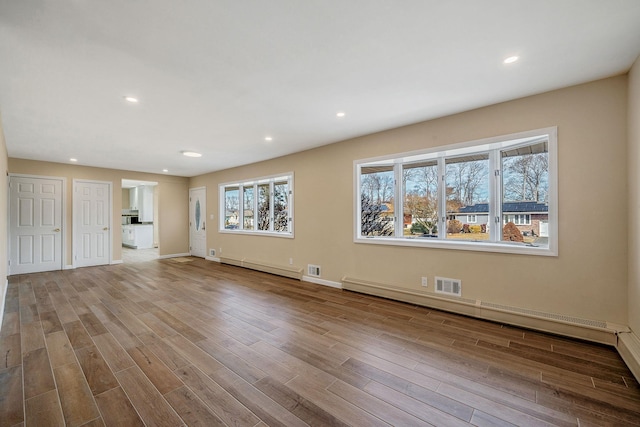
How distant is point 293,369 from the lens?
2.18 metres

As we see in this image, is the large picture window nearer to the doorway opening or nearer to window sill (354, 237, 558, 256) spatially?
window sill (354, 237, 558, 256)

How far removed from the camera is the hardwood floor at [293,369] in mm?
1695

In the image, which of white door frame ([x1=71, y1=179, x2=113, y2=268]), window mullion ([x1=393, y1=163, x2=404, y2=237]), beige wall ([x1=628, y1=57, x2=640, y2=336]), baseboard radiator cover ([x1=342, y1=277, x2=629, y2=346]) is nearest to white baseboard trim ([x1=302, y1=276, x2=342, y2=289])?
baseboard radiator cover ([x1=342, y1=277, x2=629, y2=346])

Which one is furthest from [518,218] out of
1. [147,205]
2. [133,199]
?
[133,199]

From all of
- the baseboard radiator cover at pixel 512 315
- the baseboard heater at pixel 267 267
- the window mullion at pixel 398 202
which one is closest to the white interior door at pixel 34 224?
the baseboard heater at pixel 267 267

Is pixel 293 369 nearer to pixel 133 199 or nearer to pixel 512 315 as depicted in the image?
pixel 512 315

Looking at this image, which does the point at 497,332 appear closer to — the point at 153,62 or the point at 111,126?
the point at 153,62

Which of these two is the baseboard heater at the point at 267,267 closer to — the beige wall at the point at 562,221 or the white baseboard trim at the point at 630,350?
the beige wall at the point at 562,221

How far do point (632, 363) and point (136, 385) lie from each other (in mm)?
3809

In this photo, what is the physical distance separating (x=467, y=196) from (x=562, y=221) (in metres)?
0.99

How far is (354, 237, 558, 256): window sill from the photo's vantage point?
2.87 metres

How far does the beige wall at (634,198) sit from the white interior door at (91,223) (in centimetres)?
926

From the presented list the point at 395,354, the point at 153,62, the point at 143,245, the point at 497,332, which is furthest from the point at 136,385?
the point at 143,245

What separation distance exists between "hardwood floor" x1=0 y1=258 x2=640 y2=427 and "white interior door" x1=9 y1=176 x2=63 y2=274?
3.08m
